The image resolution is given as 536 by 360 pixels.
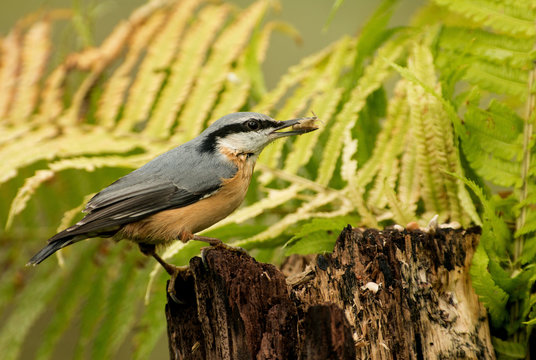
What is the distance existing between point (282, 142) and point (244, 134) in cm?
33

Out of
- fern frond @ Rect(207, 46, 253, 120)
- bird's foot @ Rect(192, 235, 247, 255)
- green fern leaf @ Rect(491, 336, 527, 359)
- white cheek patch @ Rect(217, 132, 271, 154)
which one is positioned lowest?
green fern leaf @ Rect(491, 336, 527, 359)

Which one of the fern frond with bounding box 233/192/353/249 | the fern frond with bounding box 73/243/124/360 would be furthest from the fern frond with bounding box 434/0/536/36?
the fern frond with bounding box 73/243/124/360

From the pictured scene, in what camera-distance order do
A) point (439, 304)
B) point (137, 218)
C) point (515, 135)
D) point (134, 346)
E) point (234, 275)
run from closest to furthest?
point (234, 275), point (439, 304), point (515, 135), point (137, 218), point (134, 346)

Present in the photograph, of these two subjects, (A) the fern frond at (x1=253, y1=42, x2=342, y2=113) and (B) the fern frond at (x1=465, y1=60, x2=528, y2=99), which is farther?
(A) the fern frond at (x1=253, y1=42, x2=342, y2=113)

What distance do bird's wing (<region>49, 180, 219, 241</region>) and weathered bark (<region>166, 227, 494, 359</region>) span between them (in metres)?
0.54

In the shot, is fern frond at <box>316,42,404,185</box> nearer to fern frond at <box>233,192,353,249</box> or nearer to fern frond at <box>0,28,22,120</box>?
fern frond at <box>233,192,353,249</box>

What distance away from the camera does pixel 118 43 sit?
3479 mm

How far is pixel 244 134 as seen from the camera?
109 inches

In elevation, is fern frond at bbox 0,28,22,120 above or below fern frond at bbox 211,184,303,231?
above

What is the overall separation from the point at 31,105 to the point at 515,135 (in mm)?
2592

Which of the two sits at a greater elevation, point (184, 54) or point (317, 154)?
point (184, 54)

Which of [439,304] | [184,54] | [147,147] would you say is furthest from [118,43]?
[439,304]

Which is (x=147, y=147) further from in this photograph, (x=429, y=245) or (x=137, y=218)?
(x=429, y=245)

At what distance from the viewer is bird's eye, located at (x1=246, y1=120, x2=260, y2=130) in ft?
8.98
